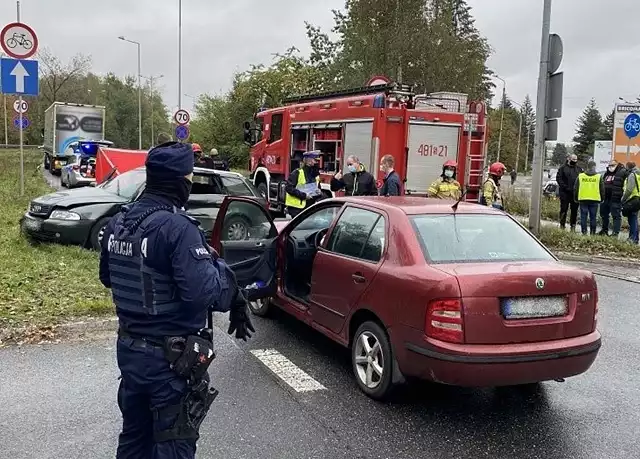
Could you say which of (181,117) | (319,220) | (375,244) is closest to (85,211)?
(319,220)

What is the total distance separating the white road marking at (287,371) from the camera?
4.77 metres

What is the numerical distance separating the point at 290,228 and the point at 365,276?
4.69 feet

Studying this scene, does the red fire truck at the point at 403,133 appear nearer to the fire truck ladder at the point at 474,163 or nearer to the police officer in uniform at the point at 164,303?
the fire truck ladder at the point at 474,163

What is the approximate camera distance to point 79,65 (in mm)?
58188

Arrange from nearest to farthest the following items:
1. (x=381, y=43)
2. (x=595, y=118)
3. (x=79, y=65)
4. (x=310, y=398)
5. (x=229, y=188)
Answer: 1. (x=310, y=398)
2. (x=229, y=188)
3. (x=381, y=43)
4. (x=79, y=65)
5. (x=595, y=118)

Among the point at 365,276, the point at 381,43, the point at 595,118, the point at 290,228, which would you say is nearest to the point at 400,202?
A: the point at 365,276

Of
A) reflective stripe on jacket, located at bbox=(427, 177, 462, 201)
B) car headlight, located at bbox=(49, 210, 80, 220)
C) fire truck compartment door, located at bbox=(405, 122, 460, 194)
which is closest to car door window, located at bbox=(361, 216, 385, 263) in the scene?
reflective stripe on jacket, located at bbox=(427, 177, 462, 201)

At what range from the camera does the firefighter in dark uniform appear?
10.5 metres

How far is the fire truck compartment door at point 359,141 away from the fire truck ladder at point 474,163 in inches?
86.2

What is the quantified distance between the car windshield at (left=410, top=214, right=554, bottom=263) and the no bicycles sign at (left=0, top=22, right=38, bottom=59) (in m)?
8.49

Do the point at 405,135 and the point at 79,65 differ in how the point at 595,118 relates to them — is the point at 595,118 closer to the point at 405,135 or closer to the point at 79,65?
the point at 79,65

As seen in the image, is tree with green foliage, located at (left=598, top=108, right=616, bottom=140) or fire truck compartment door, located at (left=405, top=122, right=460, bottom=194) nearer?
fire truck compartment door, located at (left=405, top=122, right=460, bottom=194)

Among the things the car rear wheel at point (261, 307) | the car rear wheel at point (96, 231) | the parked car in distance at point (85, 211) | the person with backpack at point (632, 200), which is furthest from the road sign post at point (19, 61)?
the person with backpack at point (632, 200)

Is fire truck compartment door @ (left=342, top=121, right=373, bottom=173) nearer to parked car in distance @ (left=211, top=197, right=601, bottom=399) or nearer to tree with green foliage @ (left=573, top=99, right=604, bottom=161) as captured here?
parked car in distance @ (left=211, top=197, right=601, bottom=399)
